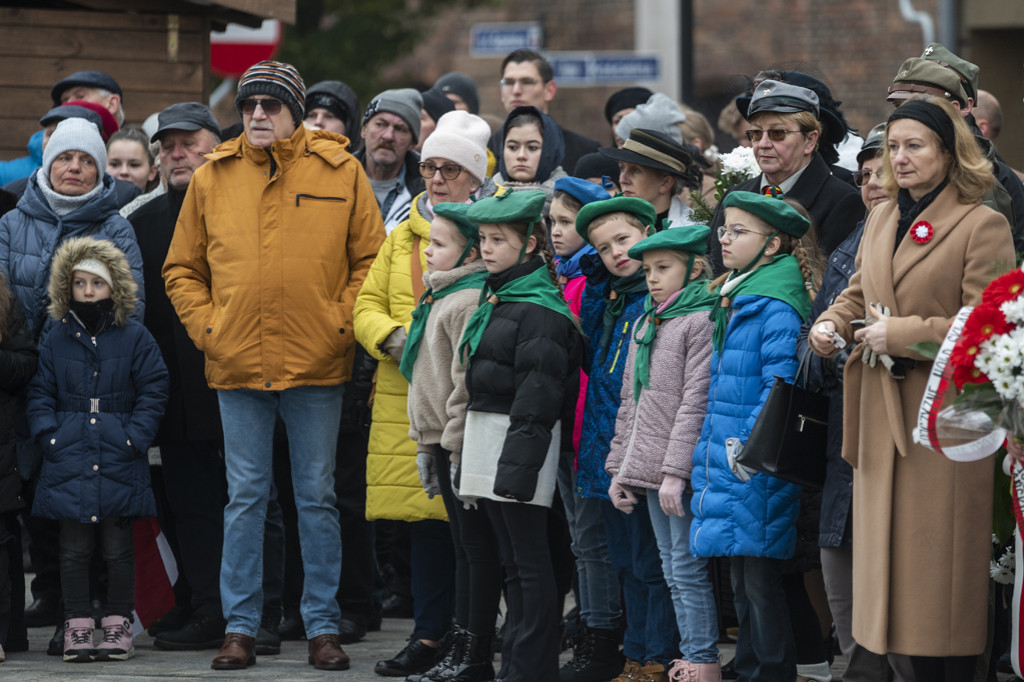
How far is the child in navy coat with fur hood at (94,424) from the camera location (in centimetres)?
715

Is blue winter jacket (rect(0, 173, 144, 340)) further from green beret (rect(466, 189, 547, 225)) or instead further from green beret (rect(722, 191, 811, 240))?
green beret (rect(722, 191, 811, 240))

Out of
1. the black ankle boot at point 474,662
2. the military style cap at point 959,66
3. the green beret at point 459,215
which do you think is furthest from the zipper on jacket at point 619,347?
the military style cap at point 959,66

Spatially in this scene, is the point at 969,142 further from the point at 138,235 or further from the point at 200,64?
the point at 200,64

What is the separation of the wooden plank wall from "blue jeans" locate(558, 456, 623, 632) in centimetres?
475

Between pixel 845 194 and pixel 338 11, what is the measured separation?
13.6 metres

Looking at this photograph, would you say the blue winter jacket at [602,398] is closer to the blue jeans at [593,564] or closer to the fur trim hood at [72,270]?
the blue jeans at [593,564]

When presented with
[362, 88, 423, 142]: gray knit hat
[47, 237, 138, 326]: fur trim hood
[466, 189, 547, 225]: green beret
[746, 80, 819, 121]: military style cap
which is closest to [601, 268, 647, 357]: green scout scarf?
[466, 189, 547, 225]: green beret

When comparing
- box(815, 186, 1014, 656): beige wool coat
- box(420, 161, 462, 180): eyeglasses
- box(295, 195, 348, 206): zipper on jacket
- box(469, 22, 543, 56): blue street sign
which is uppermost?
box(469, 22, 543, 56): blue street sign

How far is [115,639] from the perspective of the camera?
725 centimetres

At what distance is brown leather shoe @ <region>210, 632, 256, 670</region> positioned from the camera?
6957mm

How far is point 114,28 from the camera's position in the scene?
10430mm

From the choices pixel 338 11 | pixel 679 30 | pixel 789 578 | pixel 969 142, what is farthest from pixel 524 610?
pixel 338 11

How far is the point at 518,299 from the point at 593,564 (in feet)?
3.95

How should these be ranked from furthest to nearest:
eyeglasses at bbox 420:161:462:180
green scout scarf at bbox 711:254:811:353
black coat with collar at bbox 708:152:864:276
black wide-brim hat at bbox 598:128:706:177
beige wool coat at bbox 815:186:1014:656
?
eyeglasses at bbox 420:161:462:180
black wide-brim hat at bbox 598:128:706:177
black coat with collar at bbox 708:152:864:276
green scout scarf at bbox 711:254:811:353
beige wool coat at bbox 815:186:1014:656
